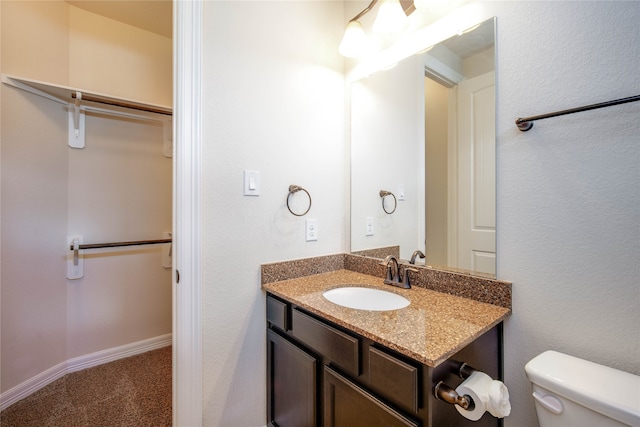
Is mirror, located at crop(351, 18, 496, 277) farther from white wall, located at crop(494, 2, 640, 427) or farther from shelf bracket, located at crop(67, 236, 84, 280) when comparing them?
shelf bracket, located at crop(67, 236, 84, 280)

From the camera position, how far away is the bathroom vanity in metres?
0.75

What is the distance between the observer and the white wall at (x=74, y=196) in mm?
1623

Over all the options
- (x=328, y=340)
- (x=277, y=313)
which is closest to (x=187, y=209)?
(x=277, y=313)

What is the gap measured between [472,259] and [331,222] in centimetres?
75

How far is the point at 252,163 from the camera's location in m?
1.33

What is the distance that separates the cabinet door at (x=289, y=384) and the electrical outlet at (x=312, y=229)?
0.51 meters

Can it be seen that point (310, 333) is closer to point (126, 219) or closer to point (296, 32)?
point (296, 32)

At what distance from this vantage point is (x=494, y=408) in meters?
0.71

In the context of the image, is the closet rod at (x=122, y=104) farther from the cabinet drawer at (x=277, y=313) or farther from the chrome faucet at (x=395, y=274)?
the chrome faucet at (x=395, y=274)

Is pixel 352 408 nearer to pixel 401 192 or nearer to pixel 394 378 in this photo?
pixel 394 378

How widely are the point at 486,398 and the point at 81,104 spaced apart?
8.91 ft

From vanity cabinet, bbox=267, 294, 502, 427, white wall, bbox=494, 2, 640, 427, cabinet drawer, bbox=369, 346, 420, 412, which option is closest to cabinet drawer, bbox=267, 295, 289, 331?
vanity cabinet, bbox=267, 294, 502, 427

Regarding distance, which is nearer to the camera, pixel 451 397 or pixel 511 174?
pixel 451 397

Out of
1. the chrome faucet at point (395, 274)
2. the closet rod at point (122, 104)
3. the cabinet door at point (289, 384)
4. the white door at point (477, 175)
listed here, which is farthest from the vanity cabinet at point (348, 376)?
the closet rod at point (122, 104)
